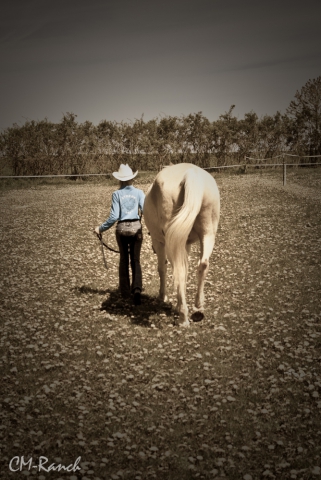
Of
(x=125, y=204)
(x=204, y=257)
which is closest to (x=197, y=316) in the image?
(x=204, y=257)

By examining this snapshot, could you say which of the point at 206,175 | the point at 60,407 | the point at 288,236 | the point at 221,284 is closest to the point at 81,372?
the point at 60,407

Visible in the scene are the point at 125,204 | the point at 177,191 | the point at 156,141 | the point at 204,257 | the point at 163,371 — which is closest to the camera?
the point at 163,371

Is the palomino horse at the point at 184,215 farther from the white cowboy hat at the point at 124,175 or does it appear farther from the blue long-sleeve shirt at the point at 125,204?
the white cowboy hat at the point at 124,175

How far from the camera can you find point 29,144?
95.2 ft

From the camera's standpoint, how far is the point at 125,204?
291 inches

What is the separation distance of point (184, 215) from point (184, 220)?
2.8 inches

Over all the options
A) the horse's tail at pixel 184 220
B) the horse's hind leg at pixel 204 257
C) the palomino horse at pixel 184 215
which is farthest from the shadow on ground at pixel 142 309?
the horse's tail at pixel 184 220

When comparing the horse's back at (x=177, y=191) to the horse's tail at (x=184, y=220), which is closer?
the horse's tail at (x=184, y=220)

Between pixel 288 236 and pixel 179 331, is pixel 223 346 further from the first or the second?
pixel 288 236

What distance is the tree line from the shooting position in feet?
95.7

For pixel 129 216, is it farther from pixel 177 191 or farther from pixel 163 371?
pixel 163 371

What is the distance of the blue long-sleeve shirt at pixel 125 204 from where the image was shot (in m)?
7.39

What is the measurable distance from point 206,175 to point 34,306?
13.3 feet

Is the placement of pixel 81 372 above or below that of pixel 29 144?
below
